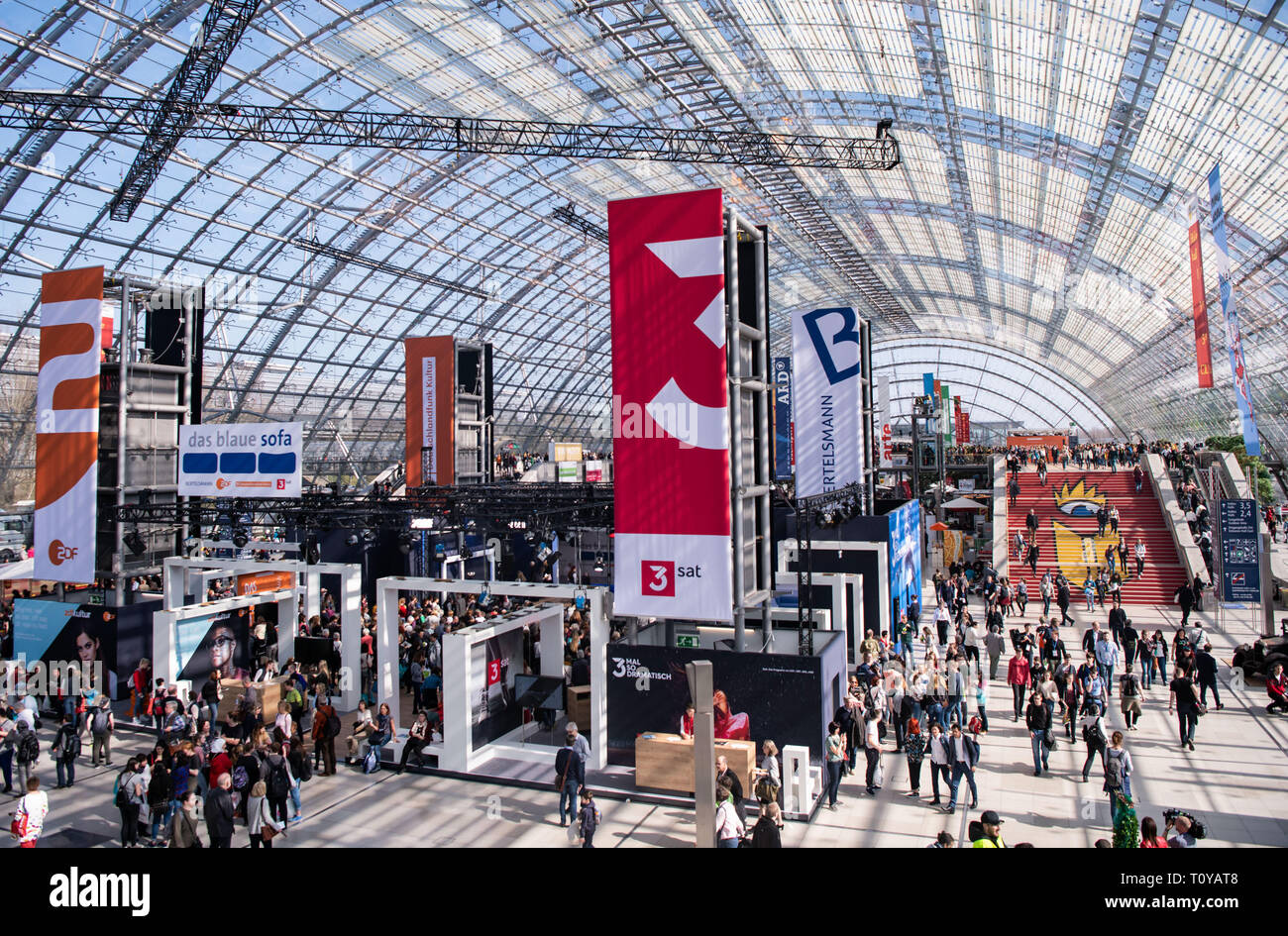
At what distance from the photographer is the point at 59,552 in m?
16.7

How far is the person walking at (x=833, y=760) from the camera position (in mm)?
10305

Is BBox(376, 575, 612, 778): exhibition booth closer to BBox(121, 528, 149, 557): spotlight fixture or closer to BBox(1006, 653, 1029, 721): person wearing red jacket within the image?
BBox(1006, 653, 1029, 721): person wearing red jacket

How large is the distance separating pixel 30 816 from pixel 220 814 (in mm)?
1711

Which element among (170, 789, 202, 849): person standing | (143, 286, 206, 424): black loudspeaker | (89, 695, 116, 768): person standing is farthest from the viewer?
(143, 286, 206, 424): black loudspeaker

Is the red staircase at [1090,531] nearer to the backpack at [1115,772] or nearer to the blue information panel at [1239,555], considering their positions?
the blue information panel at [1239,555]

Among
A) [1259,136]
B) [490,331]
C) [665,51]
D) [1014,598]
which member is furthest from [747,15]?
[490,331]

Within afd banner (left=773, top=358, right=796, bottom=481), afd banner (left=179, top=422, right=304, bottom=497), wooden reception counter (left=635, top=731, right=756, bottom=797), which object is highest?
afd banner (left=773, top=358, right=796, bottom=481)

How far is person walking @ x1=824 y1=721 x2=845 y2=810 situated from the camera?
10.3 meters

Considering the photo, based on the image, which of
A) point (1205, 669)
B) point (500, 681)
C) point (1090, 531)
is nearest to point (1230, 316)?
point (1205, 669)

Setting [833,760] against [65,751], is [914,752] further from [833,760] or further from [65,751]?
[65,751]

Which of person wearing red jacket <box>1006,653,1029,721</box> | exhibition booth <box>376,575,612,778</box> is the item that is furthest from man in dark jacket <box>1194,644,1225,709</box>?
exhibition booth <box>376,575,612,778</box>

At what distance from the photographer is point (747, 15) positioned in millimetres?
23797

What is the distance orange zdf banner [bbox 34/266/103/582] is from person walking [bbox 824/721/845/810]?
45.8 feet
